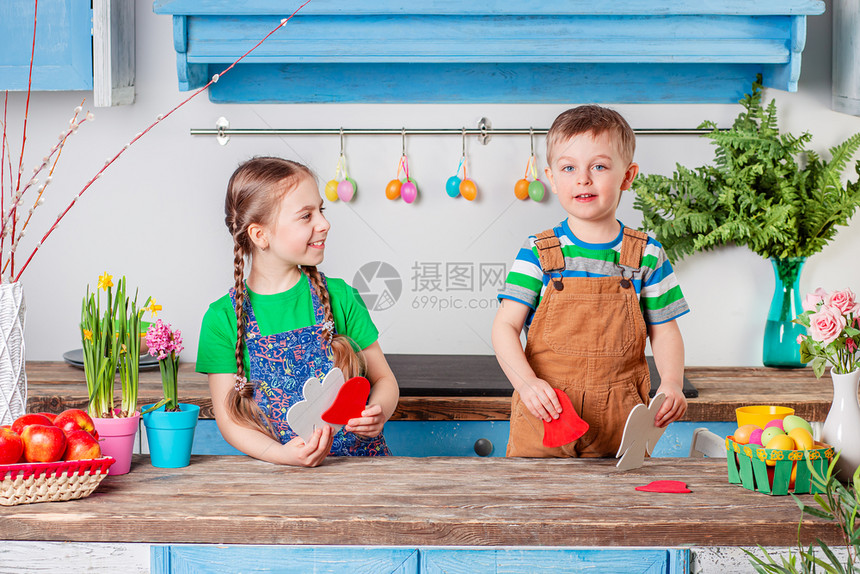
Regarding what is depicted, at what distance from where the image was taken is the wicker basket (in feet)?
3.55

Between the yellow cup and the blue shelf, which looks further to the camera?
the blue shelf

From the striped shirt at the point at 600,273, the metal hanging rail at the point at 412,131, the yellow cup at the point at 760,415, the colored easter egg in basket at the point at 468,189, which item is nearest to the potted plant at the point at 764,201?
the metal hanging rail at the point at 412,131

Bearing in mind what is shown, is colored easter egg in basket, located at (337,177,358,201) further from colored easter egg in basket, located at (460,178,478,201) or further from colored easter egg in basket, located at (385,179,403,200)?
colored easter egg in basket, located at (460,178,478,201)

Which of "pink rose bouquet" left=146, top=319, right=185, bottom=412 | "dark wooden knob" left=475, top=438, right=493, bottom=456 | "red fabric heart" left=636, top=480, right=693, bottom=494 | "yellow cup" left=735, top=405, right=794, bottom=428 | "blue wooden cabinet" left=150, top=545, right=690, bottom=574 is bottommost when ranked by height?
"dark wooden knob" left=475, top=438, right=493, bottom=456

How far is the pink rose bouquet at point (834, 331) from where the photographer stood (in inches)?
47.4

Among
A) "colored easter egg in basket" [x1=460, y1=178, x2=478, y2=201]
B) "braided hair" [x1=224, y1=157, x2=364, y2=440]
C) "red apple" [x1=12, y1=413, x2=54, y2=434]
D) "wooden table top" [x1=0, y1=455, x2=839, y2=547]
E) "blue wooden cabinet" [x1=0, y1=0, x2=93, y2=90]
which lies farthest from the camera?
"colored easter egg in basket" [x1=460, y1=178, x2=478, y2=201]

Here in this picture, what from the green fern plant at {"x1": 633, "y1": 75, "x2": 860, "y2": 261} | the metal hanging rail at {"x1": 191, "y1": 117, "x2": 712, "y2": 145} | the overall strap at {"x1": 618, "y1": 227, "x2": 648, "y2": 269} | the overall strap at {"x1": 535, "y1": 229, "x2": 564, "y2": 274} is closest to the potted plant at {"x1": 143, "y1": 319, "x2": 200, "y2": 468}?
the overall strap at {"x1": 535, "y1": 229, "x2": 564, "y2": 274}

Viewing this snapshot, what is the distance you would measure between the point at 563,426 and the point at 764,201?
1189mm

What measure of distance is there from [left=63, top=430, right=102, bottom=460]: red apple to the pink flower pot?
90mm

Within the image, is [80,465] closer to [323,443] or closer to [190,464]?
[190,464]

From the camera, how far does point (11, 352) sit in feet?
4.22

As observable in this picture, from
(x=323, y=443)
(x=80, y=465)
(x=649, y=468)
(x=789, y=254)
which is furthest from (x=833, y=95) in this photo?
(x=80, y=465)

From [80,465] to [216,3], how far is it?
48.0 inches

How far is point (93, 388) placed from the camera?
1.28 m
